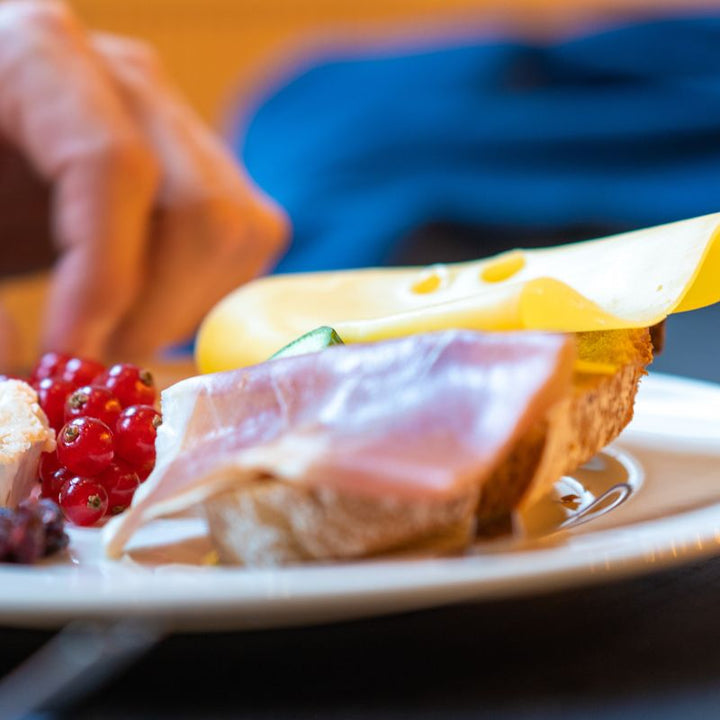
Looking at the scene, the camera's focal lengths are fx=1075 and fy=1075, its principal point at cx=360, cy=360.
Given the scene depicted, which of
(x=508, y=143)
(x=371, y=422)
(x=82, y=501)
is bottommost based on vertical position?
(x=508, y=143)

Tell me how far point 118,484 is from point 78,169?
51cm

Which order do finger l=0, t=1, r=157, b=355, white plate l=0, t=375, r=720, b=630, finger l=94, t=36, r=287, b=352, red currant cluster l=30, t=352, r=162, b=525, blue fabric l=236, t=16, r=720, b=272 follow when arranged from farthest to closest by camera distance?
blue fabric l=236, t=16, r=720, b=272
finger l=94, t=36, r=287, b=352
finger l=0, t=1, r=157, b=355
red currant cluster l=30, t=352, r=162, b=525
white plate l=0, t=375, r=720, b=630

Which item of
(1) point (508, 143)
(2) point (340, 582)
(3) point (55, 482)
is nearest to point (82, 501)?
(3) point (55, 482)

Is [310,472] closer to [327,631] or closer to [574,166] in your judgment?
[327,631]

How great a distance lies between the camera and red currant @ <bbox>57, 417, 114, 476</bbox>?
54 centimetres

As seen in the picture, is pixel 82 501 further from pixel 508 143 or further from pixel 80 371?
pixel 508 143

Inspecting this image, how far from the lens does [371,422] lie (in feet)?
1.24

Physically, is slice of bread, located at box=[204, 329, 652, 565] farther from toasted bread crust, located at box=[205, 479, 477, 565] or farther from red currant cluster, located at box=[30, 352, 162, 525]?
red currant cluster, located at box=[30, 352, 162, 525]

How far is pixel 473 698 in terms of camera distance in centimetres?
32

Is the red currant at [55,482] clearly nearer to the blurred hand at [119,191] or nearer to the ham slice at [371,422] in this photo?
the ham slice at [371,422]

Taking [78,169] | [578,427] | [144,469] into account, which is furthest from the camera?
[78,169]

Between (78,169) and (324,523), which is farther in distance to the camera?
(78,169)

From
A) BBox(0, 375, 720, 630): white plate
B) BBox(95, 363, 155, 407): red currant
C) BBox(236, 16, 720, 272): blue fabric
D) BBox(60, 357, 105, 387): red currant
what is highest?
BBox(0, 375, 720, 630): white plate

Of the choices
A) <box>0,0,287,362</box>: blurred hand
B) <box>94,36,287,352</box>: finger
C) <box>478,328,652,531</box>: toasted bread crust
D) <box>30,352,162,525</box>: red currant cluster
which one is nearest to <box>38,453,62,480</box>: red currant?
<box>30,352,162,525</box>: red currant cluster
